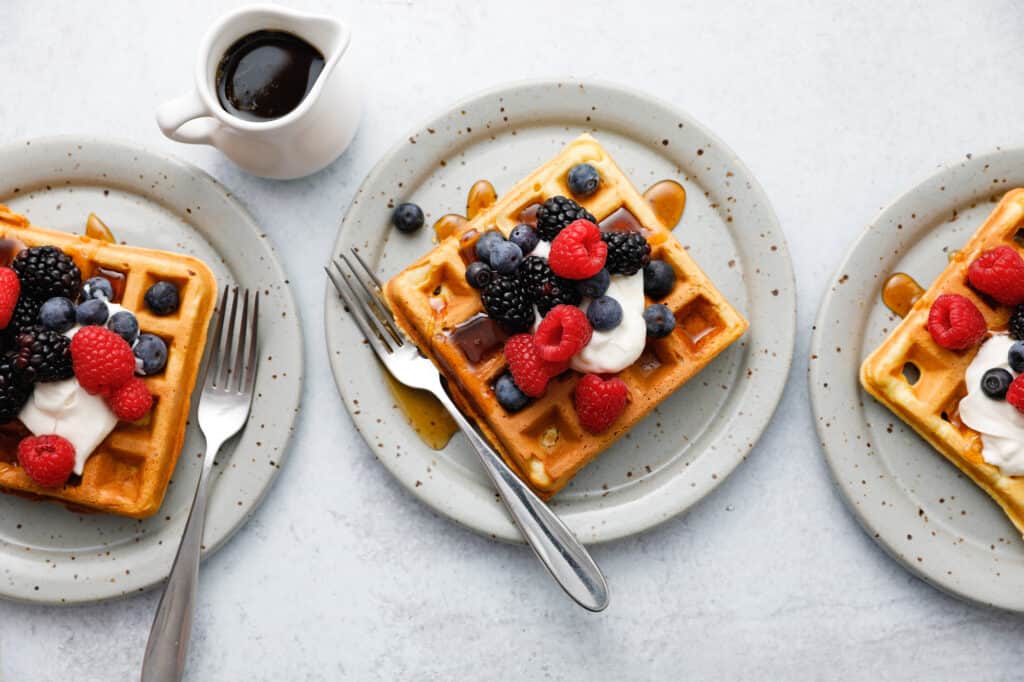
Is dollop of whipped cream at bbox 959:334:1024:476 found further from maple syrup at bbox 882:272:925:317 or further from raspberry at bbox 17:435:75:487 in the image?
raspberry at bbox 17:435:75:487

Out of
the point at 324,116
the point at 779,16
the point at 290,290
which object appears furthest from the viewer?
the point at 779,16

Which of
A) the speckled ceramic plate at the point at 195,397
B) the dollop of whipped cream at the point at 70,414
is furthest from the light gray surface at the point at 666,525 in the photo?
the dollop of whipped cream at the point at 70,414

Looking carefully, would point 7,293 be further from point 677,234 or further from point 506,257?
point 677,234

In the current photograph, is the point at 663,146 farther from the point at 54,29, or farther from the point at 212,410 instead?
the point at 54,29

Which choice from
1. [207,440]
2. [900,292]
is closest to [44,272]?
[207,440]

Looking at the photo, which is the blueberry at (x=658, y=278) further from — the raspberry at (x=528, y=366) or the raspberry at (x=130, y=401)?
the raspberry at (x=130, y=401)

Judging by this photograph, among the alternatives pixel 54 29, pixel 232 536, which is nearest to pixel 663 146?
pixel 232 536

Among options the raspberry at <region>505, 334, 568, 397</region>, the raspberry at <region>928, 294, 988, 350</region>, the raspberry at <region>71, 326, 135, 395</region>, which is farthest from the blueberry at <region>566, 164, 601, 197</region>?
the raspberry at <region>71, 326, 135, 395</region>
